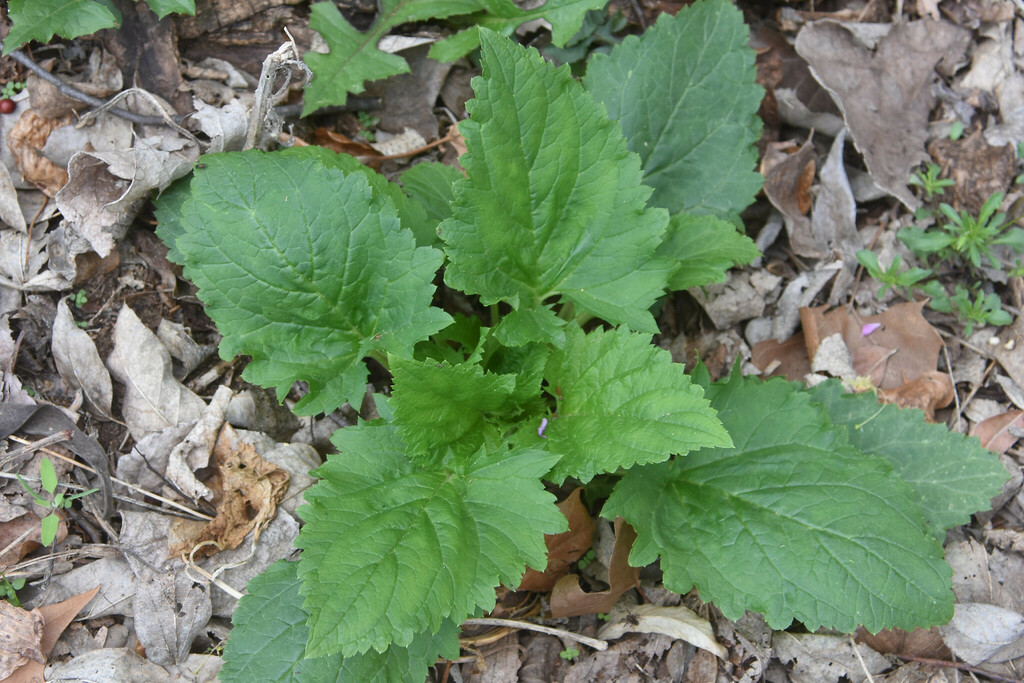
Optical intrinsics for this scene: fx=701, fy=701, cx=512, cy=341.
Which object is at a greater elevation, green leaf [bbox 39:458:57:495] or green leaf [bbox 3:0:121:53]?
green leaf [bbox 3:0:121:53]

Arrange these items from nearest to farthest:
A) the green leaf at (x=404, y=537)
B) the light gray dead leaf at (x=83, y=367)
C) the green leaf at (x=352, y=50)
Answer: the green leaf at (x=404, y=537), the light gray dead leaf at (x=83, y=367), the green leaf at (x=352, y=50)

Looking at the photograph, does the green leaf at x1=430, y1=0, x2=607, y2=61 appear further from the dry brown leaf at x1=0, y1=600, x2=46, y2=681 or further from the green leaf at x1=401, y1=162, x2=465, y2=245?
the dry brown leaf at x1=0, y1=600, x2=46, y2=681

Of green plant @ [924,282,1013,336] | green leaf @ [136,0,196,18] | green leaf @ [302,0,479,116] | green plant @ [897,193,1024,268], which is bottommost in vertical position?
green plant @ [924,282,1013,336]

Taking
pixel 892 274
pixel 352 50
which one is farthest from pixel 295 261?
pixel 892 274

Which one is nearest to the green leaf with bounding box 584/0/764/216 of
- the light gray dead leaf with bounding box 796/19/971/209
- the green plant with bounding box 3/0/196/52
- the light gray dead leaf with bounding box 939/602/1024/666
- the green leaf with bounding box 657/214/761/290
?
the green leaf with bounding box 657/214/761/290

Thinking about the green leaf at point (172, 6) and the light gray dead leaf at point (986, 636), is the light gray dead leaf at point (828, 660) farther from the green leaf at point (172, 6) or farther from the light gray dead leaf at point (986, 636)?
the green leaf at point (172, 6)

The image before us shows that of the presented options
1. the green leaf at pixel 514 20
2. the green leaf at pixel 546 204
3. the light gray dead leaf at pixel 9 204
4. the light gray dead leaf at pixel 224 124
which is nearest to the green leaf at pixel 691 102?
the green leaf at pixel 514 20
